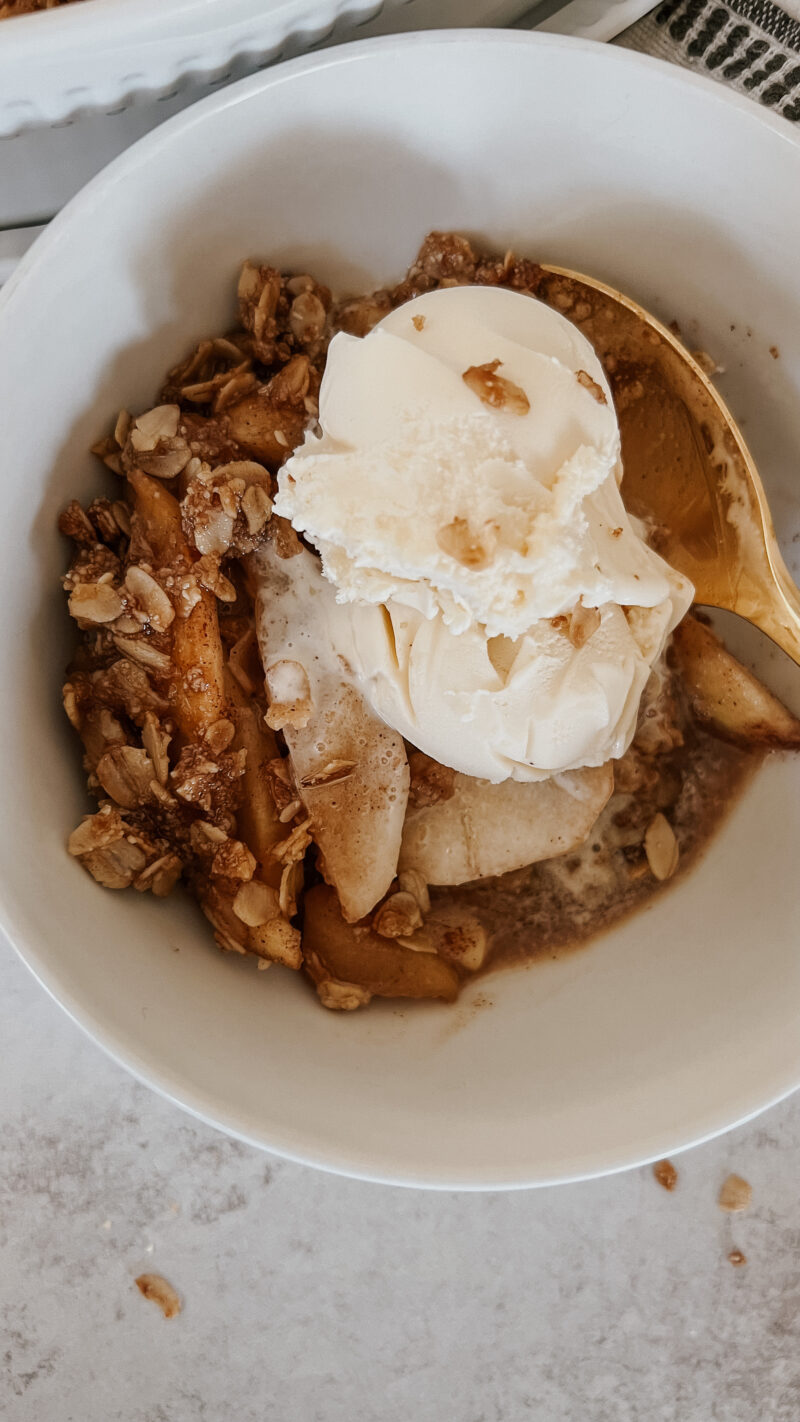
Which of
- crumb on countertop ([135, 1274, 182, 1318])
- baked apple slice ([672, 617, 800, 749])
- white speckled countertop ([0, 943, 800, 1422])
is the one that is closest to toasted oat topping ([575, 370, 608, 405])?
baked apple slice ([672, 617, 800, 749])

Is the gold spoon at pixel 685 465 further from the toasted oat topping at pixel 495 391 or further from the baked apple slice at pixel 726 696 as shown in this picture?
the toasted oat topping at pixel 495 391

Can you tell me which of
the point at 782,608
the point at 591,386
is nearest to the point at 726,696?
the point at 782,608

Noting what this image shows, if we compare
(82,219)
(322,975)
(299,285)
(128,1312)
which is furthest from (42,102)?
(128,1312)

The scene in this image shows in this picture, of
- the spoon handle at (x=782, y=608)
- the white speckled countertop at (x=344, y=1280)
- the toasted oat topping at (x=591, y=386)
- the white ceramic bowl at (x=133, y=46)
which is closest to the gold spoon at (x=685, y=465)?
the spoon handle at (x=782, y=608)

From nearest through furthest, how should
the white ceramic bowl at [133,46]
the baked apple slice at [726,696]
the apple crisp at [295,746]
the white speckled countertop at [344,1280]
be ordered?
1. the white ceramic bowl at [133,46]
2. the apple crisp at [295,746]
3. the baked apple slice at [726,696]
4. the white speckled countertop at [344,1280]

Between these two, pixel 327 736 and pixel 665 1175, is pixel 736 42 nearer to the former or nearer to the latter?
pixel 327 736

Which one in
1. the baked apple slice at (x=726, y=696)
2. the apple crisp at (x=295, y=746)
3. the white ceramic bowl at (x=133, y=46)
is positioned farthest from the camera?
the baked apple slice at (x=726, y=696)
